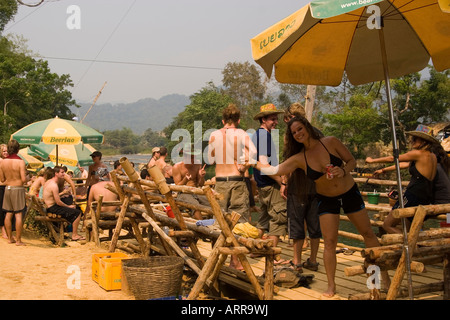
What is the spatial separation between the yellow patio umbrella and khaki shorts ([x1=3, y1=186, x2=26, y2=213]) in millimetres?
6039

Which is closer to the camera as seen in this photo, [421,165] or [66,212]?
[421,165]

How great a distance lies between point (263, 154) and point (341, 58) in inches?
56.8

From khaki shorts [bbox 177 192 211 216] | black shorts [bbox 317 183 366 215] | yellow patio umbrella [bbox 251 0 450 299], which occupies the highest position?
yellow patio umbrella [bbox 251 0 450 299]

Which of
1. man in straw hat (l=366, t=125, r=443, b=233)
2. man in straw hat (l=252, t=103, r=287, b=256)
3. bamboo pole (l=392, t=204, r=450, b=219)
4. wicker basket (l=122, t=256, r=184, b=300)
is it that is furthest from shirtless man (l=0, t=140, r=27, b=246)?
bamboo pole (l=392, t=204, r=450, b=219)

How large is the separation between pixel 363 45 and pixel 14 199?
6847 millimetres

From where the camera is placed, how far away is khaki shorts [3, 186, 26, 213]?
934 cm

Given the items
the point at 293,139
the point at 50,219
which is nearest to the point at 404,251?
the point at 293,139

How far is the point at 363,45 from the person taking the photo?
19.2ft

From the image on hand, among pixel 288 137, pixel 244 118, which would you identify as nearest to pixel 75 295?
pixel 288 137

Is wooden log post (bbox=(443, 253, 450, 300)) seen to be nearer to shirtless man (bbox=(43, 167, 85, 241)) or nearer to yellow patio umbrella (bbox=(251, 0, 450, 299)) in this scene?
yellow patio umbrella (bbox=(251, 0, 450, 299))

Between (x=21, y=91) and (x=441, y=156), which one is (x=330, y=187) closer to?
(x=441, y=156)

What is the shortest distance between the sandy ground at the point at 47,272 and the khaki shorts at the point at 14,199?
71cm

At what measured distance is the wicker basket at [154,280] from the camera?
565 centimetres

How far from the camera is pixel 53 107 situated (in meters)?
68.2
